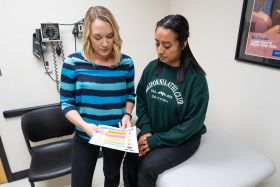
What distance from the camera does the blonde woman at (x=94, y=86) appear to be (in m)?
1.05

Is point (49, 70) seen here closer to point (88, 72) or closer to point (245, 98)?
point (88, 72)

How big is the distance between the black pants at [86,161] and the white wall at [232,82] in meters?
0.94

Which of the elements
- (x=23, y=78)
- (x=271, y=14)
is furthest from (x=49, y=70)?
(x=271, y=14)

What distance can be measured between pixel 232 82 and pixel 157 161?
0.90m

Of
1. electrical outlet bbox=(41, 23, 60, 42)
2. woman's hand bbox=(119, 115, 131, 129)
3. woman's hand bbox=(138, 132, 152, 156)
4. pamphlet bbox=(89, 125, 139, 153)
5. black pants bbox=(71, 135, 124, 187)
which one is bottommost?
black pants bbox=(71, 135, 124, 187)

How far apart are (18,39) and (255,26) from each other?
1.65 metres

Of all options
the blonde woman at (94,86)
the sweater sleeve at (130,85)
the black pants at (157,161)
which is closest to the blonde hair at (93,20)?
the blonde woman at (94,86)

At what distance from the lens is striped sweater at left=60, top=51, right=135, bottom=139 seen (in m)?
1.08

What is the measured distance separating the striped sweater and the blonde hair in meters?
0.05

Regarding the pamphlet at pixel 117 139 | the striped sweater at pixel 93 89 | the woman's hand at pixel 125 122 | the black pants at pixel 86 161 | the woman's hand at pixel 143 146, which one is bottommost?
the black pants at pixel 86 161

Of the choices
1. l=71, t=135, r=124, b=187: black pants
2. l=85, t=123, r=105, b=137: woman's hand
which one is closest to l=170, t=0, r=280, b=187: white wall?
l=71, t=135, r=124, b=187: black pants

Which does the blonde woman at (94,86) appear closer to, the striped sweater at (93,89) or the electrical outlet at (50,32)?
the striped sweater at (93,89)

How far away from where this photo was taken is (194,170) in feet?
3.72

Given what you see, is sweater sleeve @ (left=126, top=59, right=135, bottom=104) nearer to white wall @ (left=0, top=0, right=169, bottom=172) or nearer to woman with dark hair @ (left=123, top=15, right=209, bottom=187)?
woman with dark hair @ (left=123, top=15, right=209, bottom=187)
